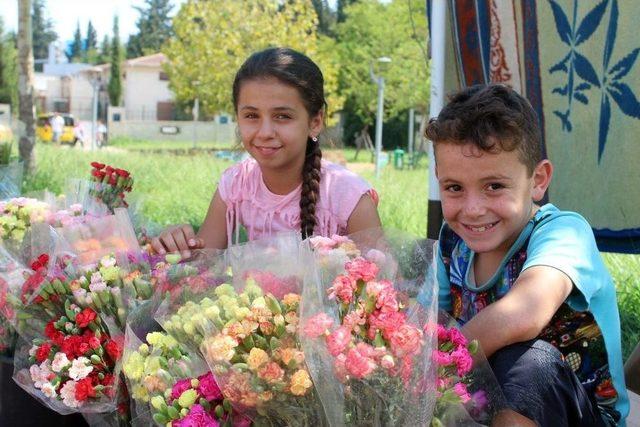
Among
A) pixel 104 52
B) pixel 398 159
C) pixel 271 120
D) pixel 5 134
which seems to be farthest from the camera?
pixel 104 52

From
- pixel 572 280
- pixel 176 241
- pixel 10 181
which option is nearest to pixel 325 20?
pixel 10 181

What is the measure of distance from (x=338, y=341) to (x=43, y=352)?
87 centimetres

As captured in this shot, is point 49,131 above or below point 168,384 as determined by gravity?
below

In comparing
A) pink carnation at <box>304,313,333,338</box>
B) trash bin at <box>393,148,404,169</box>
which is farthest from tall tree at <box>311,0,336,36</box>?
pink carnation at <box>304,313,333,338</box>

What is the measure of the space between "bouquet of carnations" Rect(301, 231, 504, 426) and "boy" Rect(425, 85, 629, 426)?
21 centimetres

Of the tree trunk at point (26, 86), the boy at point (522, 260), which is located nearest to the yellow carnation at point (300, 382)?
the boy at point (522, 260)

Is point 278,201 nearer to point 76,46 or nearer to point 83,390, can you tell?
point 83,390

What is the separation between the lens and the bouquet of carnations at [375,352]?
1355 mm

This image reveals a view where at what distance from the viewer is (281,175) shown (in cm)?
282

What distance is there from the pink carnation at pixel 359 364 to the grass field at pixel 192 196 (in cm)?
168

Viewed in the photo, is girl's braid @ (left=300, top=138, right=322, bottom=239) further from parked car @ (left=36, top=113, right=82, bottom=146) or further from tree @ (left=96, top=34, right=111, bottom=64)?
tree @ (left=96, top=34, right=111, bottom=64)

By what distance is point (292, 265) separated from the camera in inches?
67.6

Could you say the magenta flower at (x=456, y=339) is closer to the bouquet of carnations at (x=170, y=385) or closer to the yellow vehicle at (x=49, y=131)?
the bouquet of carnations at (x=170, y=385)

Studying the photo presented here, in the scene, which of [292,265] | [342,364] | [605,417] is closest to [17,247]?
[292,265]
